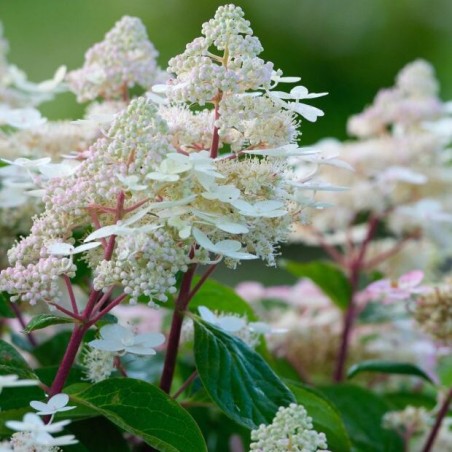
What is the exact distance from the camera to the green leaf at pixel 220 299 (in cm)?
88

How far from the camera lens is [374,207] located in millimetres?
1173

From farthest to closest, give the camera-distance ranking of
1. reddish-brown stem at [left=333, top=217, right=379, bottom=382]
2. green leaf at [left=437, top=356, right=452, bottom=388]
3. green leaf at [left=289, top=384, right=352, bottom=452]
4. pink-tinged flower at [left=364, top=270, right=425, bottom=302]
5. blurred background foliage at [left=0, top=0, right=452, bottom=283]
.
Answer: blurred background foliage at [left=0, top=0, right=452, bottom=283]
green leaf at [left=437, top=356, right=452, bottom=388]
reddish-brown stem at [left=333, top=217, right=379, bottom=382]
pink-tinged flower at [left=364, top=270, right=425, bottom=302]
green leaf at [left=289, top=384, right=352, bottom=452]

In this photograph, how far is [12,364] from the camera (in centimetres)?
63

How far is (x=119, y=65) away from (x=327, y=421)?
383 millimetres

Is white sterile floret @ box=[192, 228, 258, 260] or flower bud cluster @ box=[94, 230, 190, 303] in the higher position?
white sterile floret @ box=[192, 228, 258, 260]

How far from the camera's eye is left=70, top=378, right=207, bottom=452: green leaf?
597mm

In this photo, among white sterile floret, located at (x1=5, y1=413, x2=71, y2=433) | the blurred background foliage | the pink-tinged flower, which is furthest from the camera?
the blurred background foliage

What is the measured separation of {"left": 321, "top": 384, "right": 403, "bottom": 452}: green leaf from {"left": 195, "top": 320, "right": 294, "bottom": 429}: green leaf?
28 cm

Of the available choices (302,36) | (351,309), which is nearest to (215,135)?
(351,309)

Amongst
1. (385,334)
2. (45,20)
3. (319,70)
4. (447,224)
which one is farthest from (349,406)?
(45,20)

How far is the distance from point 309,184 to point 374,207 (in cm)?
50

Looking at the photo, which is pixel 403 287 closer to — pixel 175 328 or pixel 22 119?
pixel 175 328

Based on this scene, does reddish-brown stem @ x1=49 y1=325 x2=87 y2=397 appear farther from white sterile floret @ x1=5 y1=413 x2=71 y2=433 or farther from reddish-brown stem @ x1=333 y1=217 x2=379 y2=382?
reddish-brown stem @ x1=333 y1=217 x2=379 y2=382

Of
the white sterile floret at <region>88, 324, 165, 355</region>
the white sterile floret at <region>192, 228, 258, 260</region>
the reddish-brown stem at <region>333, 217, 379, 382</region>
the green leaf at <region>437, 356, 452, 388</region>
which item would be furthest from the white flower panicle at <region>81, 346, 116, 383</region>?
the green leaf at <region>437, 356, 452, 388</region>
